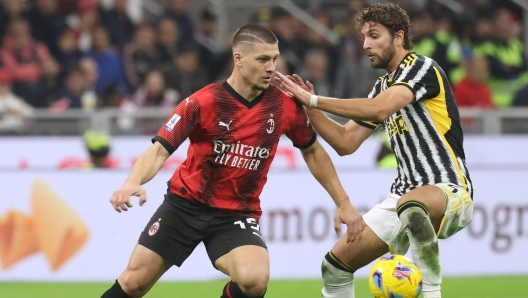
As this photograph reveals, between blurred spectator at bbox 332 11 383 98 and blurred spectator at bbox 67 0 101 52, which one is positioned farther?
blurred spectator at bbox 67 0 101 52

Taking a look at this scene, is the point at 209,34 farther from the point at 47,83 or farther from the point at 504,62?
the point at 504,62

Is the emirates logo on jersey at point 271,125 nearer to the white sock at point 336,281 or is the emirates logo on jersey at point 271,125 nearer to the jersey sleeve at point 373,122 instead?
the jersey sleeve at point 373,122

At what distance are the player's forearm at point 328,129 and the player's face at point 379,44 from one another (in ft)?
1.79

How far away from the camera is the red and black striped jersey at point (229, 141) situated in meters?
6.54

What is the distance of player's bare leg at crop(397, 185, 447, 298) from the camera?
21.0 feet

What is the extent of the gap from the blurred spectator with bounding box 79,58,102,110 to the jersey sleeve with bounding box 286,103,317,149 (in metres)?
6.91

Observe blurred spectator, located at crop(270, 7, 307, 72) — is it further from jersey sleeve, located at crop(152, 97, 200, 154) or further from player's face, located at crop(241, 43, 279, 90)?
jersey sleeve, located at crop(152, 97, 200, 154)

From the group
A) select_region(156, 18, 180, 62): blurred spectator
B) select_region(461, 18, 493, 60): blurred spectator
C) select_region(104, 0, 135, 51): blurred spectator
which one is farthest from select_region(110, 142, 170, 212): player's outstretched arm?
select_region(461, 18, 493, 60): blurred spectator

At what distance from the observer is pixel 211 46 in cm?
1530

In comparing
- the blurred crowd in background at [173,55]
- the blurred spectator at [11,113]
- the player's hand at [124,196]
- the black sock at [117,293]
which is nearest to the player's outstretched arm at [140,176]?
the player's hand at [124,196]

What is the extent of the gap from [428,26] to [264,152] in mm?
8205

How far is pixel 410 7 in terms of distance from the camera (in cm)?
1543

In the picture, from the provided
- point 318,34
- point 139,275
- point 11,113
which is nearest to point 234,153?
point 139,275

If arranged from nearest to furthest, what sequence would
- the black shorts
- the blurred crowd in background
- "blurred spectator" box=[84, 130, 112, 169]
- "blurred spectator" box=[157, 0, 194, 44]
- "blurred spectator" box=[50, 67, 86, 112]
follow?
the black shorts, "blurred spectator" box=[84, 130, 112, 169], "blurred spectator" box=[50, 67, 86, 112], the blurred crowd in background, "blurred spectator" box=[157, 0, 194, 44]
